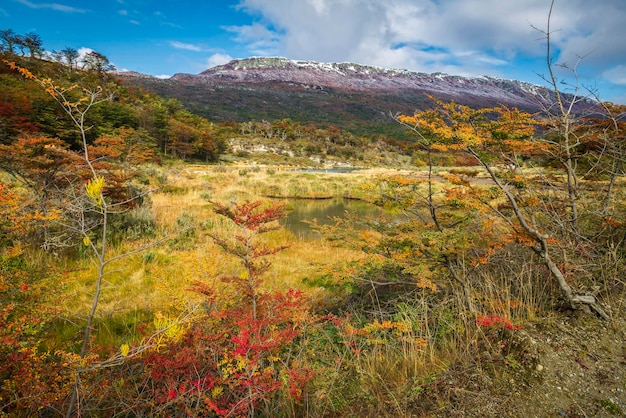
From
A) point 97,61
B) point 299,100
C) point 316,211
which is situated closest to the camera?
point 316,211

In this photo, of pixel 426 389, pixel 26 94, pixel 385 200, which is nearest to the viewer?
pixel 426 389

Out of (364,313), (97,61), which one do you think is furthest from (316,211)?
Answer: (97,61)

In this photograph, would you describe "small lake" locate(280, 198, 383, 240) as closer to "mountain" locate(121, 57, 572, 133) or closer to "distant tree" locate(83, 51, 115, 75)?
"distant tree" locate(83, 51, 115, 75)

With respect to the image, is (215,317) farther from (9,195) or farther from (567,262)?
(567,262)

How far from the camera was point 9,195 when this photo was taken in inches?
115

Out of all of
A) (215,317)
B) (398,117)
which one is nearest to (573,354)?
(398,117)

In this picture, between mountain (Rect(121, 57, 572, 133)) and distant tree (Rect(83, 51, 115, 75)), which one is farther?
mountain (Rect(121, 57, 572, 133))

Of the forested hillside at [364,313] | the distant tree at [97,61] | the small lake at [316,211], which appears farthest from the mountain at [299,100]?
the forested hillside at [364,313]

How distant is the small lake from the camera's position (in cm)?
1007

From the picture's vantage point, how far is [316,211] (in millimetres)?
13477

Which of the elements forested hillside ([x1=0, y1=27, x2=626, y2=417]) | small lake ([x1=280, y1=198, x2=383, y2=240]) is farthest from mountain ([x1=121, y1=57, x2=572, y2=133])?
forested hillside ([x1=0, y1=27, x2=626, y2=417])

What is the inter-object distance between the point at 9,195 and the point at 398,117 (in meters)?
3.95

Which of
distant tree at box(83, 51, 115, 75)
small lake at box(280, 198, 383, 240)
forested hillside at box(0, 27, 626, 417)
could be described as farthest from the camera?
distant tree at box(83, 51, 115, 75)

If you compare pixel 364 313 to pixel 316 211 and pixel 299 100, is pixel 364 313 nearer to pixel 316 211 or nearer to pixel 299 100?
pixel 316 211
